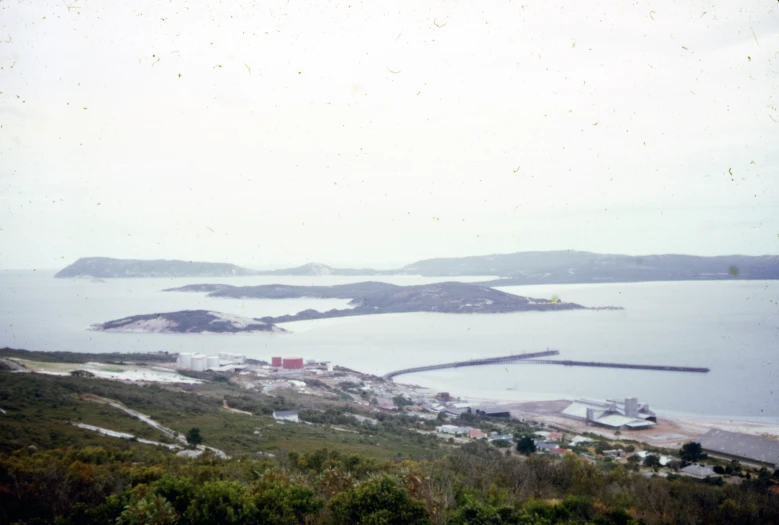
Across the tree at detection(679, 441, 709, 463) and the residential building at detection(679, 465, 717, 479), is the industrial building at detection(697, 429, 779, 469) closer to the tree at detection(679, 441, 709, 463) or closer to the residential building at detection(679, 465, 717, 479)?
the tree at detection(679, 441, 709, 463)

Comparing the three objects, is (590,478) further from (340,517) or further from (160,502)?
(160,502)

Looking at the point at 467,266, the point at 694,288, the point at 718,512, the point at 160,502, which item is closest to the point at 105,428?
the point at 160,502

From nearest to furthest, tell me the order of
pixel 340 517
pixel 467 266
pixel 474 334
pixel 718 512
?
pixel 340 517, pixel 718 512, pixel 474 334, pixel 467 266

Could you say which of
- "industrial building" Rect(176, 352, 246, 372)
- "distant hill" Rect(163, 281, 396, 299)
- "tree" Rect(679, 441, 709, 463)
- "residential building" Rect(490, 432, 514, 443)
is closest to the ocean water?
"distant hill" Rect(163, 281, 396, 299)

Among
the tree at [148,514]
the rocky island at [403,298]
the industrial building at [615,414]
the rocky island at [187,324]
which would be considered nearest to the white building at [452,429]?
the industrial building at [615,414]

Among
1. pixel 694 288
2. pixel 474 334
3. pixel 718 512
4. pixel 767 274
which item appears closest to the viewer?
pixel 718 512

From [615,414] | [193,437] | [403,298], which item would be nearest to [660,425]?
[615,414]

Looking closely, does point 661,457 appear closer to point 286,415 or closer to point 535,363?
point 286,415
